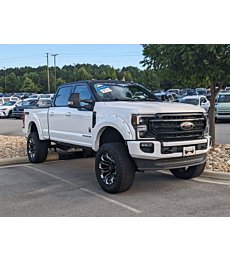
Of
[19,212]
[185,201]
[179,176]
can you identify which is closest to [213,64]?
[179,176]

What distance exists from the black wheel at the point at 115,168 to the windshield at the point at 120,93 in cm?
120

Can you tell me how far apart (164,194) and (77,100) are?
2.38 m

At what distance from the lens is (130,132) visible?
5.39 metres

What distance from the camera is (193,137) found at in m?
5.77

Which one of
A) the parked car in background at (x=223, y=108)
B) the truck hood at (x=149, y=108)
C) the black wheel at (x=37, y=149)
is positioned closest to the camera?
the truck hood at (x=149, y=108)

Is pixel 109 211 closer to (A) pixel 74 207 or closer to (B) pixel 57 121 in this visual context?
(A) pixel 74 207

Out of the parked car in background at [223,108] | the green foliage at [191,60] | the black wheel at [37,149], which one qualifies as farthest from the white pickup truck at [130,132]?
the parked car in background at [223,108]

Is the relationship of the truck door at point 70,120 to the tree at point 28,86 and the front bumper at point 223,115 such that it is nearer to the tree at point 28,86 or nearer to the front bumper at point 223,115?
the front bumper at point 223,115

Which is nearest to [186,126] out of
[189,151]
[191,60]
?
[189,151]

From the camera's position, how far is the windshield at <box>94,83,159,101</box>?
6617 millimetres

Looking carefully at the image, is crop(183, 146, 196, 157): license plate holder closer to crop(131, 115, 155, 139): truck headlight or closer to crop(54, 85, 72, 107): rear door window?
crop(131, 115, 155, 139): truck headlight

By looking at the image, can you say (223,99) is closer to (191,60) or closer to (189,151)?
(191,60)

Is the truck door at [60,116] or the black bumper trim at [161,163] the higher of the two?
the truck door at [60,116]

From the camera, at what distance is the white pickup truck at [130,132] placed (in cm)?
536
